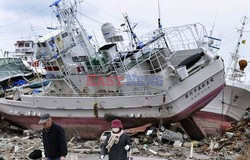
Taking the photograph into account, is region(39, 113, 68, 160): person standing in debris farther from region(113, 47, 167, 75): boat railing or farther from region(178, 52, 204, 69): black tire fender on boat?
region(178, 52, 204, 69): black tire fender on boat

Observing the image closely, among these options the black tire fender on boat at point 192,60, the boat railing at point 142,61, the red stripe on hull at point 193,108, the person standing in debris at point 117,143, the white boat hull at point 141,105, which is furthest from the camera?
the boat railing at point 142,61

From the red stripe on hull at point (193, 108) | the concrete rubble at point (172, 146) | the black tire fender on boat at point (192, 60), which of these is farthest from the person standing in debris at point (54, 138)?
the black tire fender on boat at point (192, 60)

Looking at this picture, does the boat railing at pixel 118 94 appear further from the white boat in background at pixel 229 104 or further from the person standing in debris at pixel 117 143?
the person standing in debris at pixel 117 143

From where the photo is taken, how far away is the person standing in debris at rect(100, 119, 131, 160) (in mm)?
6473

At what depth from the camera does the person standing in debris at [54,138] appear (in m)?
6.66

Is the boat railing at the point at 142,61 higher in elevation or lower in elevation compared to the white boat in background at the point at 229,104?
higher

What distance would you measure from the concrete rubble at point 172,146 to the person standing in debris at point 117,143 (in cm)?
467

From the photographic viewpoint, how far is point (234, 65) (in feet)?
73.7

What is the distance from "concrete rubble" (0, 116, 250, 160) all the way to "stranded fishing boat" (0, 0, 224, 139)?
0.99 meters

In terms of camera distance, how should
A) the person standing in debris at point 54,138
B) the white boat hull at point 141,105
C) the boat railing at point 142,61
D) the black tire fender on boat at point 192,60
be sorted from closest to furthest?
the person standing in debris at point 54,138, the white boat hull at point 141,105, the black tire fender on boat at point 192,60, the boat railing at point 142,61

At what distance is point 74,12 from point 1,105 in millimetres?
7505

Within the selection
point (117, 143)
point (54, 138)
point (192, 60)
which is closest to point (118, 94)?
point (192, 60)

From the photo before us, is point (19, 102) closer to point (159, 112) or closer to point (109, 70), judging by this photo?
point (109, 70)

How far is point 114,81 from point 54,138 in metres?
11.1
